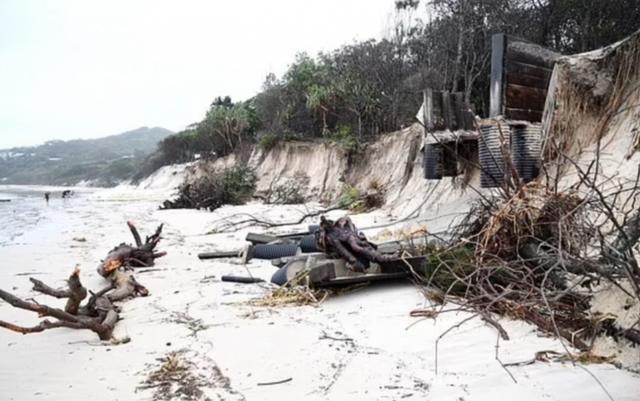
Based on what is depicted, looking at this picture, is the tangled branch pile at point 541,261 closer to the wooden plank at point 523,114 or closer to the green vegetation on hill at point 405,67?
the wooden plank at point 523,114

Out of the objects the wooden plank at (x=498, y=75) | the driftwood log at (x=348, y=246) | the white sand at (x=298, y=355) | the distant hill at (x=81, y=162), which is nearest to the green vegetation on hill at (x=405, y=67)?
the wooden plank at (x=498, y=75)

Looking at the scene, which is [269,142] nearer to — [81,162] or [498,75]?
[498,75]

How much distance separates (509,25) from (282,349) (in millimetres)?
14177

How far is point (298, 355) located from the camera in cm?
318

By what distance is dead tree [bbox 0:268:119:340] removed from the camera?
3270 millimetres

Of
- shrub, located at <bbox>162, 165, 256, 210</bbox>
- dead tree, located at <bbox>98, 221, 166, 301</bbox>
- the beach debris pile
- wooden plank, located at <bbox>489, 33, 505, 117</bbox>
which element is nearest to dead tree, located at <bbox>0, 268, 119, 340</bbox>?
the beach debris pile

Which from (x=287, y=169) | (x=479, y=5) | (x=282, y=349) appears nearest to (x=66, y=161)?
(x=287, y=169)

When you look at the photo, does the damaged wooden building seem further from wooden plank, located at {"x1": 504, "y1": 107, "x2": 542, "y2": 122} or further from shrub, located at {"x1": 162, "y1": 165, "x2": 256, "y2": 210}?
shrub, located at {"x1": 162, "y1": 165, "x2": 256, "y2": 210}

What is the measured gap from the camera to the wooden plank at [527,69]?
677 cm

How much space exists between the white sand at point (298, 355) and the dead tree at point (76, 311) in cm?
13

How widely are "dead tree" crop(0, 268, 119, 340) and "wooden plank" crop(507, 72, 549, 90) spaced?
6.26 m

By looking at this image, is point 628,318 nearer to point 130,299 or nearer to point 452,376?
point 452,376

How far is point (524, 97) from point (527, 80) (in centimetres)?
35

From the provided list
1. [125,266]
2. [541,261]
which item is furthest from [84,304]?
[541,261]
